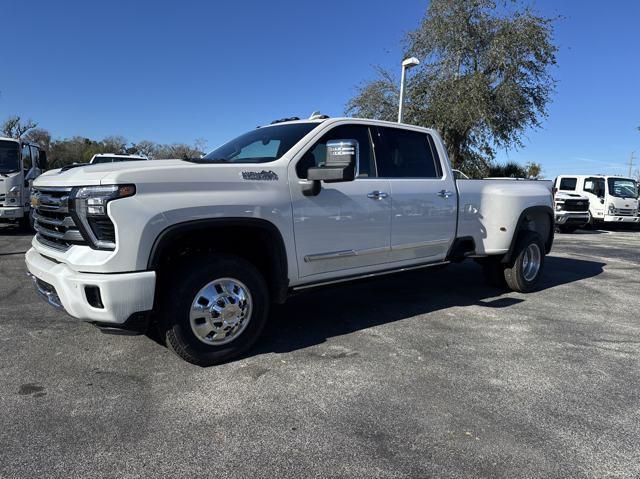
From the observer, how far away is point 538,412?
315 centimetres

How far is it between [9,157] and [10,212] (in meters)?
1.34

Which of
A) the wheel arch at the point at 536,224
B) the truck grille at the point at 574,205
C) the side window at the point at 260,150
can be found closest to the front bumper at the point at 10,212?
the side window at the point at 260,150

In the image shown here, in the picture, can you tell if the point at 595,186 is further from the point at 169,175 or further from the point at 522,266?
the point at 169,175

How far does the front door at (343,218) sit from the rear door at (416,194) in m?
0.14

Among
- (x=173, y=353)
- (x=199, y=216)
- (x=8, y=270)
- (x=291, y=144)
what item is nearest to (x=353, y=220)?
(x=291, y=144)

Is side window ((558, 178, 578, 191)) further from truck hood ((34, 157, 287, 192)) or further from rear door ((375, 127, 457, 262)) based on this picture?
truck hood ((34, 157, 287, 192))

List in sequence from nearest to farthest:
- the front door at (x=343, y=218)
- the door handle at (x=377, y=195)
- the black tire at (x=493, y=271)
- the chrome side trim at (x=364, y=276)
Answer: the front door at (x=343, y=218), the chrome side trim at (x=364, y=276), the door handle at (x=377, y=195), the black tire at (x=493, y=271)

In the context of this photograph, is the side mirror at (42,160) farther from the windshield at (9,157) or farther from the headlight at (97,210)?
the headlight at (97,210)

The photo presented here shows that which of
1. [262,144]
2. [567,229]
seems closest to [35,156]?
[262,144]

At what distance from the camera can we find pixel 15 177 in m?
11.2

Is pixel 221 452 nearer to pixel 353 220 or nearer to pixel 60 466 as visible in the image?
pixel 60 466

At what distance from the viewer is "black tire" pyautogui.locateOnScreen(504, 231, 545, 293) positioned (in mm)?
6227

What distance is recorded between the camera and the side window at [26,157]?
1156 cm

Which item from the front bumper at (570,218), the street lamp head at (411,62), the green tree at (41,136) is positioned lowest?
the front bumper at (570,218)
